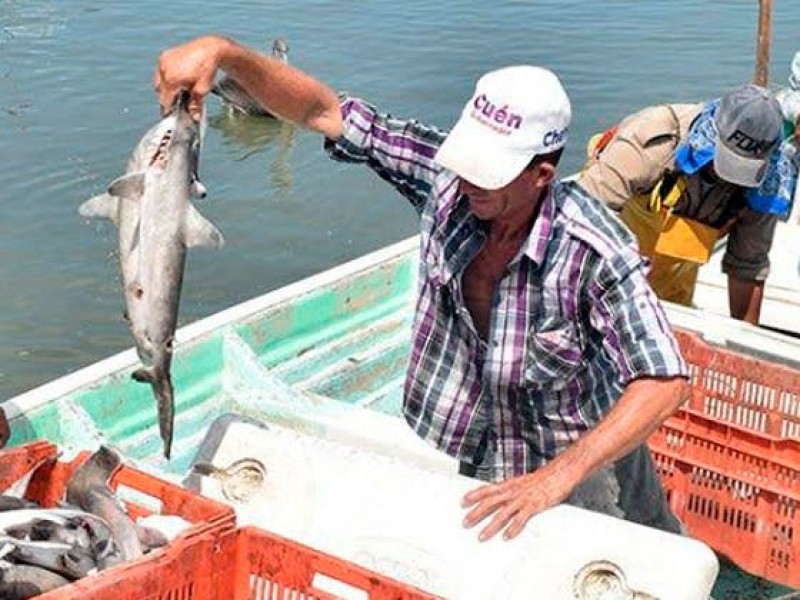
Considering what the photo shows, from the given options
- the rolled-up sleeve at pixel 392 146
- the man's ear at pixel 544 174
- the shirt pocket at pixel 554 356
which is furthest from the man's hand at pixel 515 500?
the rolled-up sleeve at pixel 392 146

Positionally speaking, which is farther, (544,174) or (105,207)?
(544,174)

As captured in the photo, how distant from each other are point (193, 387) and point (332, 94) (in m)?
1.95

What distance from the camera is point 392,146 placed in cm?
433

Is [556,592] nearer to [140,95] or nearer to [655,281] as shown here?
[655,281]

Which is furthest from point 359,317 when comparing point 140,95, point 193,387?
point 140,95

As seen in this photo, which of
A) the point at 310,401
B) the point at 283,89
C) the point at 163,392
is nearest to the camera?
the point at 163,392

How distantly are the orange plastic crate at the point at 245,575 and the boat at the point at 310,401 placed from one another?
48 cm

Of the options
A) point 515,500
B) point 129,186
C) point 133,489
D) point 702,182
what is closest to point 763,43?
point 702,182

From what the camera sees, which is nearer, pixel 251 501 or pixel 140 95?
pixel 251 501

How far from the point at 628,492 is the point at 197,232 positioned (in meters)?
1.80

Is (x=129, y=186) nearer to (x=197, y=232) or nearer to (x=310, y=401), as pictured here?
(x=197, y=232)

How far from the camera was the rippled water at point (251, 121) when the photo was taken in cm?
1099

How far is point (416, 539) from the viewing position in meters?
3.76

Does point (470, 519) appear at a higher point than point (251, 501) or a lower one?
higher
